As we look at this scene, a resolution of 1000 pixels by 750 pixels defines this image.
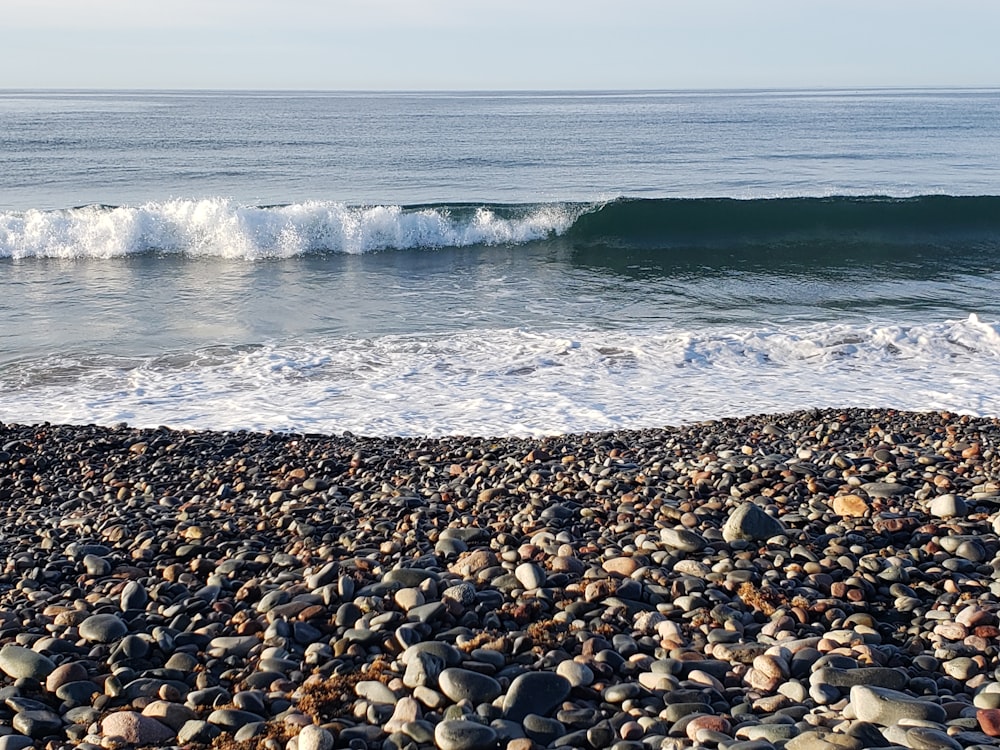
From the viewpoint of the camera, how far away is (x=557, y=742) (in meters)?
2.81

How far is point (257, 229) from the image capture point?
20.5 metres

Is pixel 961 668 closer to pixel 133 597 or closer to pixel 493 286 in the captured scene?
pixel 133 597

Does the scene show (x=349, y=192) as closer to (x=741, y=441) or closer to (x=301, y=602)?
(x=741, y=441)

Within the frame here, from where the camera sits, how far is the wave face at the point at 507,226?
20.0 meters

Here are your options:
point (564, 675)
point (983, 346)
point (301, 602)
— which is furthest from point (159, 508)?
point (983, 346)

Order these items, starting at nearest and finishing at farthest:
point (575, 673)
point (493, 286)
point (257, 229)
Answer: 1. point (575, 673)
2. point (493, 286)
3. point (257, 229)

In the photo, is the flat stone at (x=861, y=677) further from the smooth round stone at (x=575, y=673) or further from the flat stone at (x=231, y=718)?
the flat stone at (x=231, y=718)

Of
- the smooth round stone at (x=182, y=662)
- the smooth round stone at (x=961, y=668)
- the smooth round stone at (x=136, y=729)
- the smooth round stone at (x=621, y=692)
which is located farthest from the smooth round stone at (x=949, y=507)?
the smooth round stone at (x=136, y=729)

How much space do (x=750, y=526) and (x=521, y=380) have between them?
5605 mm

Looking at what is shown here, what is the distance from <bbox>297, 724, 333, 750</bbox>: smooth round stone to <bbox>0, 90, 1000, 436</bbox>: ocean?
5.33m

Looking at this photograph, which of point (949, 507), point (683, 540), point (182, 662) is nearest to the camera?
point (182, 662)

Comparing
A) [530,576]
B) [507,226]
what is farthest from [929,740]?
[507,226]

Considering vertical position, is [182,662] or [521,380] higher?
[182,662]

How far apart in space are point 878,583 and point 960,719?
1.07 meters
